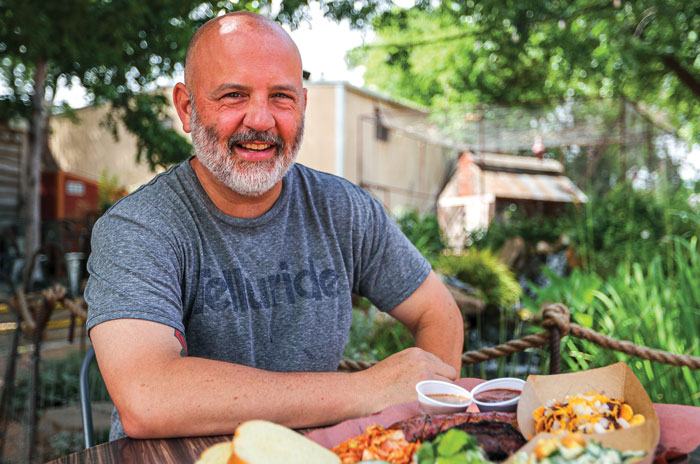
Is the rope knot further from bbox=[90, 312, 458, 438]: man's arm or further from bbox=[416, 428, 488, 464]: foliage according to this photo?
bbox=[416, 428, 488, 464]: foliage

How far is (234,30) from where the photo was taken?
1783 mm

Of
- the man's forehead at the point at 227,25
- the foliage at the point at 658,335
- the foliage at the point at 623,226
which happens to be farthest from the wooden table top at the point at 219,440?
the foliage at the point at 623,226

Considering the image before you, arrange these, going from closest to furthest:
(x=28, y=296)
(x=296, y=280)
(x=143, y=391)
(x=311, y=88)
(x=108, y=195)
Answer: (x=143, y=391) < (x=296, y=280) < (x=28, y=296) < (x=108, y=195) < (x=311, y=88)

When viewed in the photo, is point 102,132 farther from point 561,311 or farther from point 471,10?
point 561,311

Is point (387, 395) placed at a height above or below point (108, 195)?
below

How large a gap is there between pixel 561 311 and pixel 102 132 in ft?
59.3

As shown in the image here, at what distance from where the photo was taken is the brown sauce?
1.20 metres

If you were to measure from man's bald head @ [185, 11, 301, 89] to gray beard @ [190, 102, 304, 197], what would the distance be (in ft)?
0.64

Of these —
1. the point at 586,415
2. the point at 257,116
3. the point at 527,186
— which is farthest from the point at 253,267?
the point at 527,186

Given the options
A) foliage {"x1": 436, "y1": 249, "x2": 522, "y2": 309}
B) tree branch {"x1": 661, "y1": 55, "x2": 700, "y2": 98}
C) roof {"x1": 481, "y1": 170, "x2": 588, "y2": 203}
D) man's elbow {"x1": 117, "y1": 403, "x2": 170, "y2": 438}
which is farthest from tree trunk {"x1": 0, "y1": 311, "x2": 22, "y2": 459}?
roof {"x1": 481, "y1": 170, "x2": 588, "y2": 203}

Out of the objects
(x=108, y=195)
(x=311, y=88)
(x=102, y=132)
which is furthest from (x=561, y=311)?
(x=102, y=132)

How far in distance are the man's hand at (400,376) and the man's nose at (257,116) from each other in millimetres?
823

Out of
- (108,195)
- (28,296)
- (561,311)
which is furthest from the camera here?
(108,195)

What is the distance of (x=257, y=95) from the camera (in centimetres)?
177
